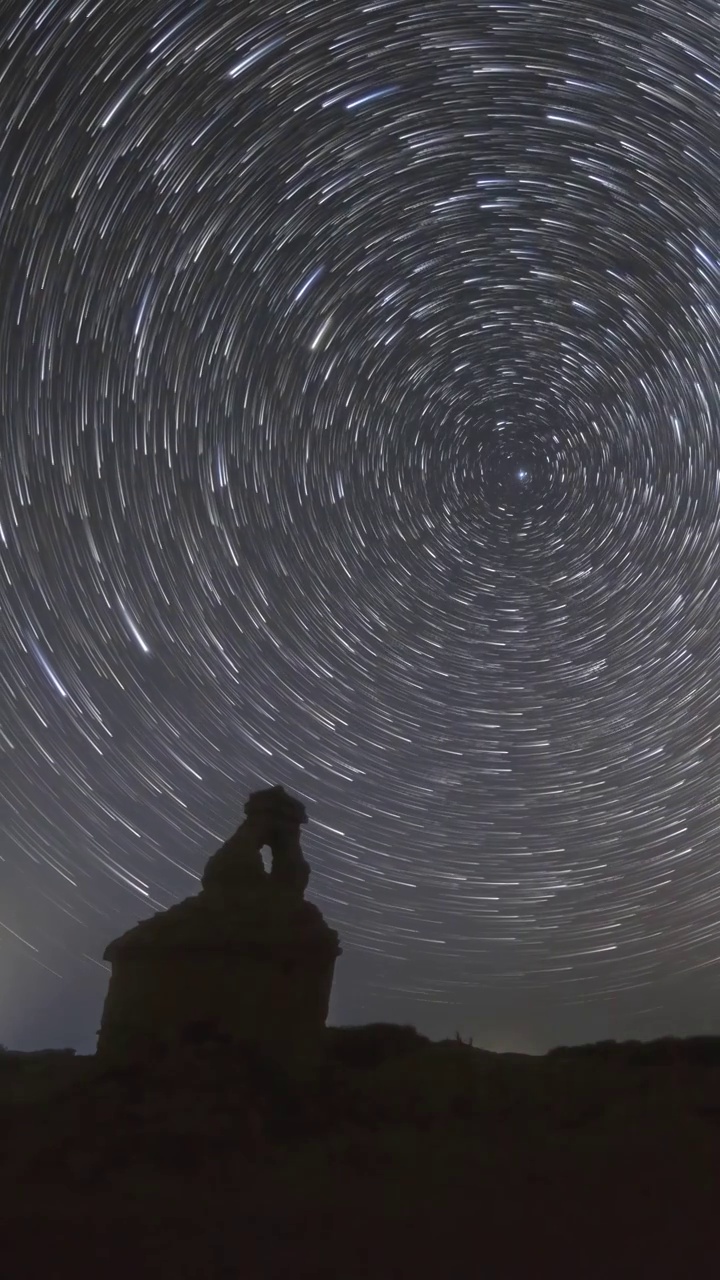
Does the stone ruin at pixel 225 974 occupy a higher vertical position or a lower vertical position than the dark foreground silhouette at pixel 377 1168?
→ higher

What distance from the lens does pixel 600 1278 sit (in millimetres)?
8195

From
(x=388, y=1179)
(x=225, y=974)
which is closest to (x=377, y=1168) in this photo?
(x=388, y=1179)

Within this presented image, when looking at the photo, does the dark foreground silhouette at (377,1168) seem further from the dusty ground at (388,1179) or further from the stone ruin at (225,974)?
the stone ruin at (225,974)

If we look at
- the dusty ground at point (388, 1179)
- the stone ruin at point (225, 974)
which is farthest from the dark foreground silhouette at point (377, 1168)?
the stone ruin at point (225, 974)

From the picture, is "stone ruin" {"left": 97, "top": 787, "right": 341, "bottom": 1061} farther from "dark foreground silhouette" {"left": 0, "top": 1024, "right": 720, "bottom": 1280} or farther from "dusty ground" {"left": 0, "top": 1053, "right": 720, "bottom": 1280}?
"dusty ground" {"left": 0, "top": 1053, "right": 720, "bottom": 1280}

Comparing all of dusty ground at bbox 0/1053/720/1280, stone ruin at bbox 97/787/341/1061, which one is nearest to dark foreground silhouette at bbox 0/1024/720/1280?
dusty ground at bbox 0/1053/720/1280

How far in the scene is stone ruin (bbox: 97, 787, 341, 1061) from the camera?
15031 millimetres

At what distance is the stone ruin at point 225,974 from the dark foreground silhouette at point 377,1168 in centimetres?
123

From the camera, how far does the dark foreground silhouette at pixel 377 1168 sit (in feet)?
28.6

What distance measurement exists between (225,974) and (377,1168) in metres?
5.55

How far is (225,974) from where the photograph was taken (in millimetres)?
15266

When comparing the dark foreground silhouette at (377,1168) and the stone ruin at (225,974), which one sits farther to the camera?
the stone ruin at (225,974)

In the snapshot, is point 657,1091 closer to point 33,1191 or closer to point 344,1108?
point 344,1108

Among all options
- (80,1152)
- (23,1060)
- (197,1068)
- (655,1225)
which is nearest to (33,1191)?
(80,1152)
